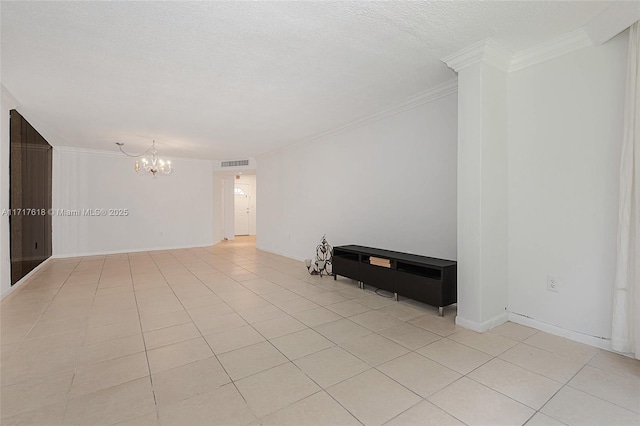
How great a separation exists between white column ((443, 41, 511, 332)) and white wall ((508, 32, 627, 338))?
0.15 m

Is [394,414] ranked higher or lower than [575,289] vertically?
lower

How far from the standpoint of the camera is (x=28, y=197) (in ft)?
16.6

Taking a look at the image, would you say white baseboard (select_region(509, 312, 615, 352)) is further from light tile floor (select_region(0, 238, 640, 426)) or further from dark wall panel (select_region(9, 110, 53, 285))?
dark wall panel (select_region(9, 110, 53, 285))

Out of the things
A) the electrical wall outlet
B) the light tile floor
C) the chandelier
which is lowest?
the light tile floor

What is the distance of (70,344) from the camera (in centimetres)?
271

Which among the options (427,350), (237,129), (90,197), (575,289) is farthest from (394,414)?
(90,197)

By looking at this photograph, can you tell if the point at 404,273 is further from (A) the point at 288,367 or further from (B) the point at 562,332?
(A) the point at 288,367

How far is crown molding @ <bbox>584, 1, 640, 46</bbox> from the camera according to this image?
7.04 ft

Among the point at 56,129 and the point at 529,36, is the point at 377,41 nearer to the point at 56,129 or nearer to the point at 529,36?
the point at 529,36

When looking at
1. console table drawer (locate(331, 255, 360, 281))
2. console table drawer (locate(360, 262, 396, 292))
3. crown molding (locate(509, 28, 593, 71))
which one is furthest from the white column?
console table drawer (locate(331, 255, 360, 281))

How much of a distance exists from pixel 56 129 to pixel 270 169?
4420mm

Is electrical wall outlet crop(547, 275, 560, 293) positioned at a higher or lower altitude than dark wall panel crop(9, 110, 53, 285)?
lower

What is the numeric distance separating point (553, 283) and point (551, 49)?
223 centimetres

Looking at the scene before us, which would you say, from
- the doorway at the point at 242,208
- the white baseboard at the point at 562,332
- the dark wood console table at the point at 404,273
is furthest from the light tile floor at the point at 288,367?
the doorway at the point at 242,208
